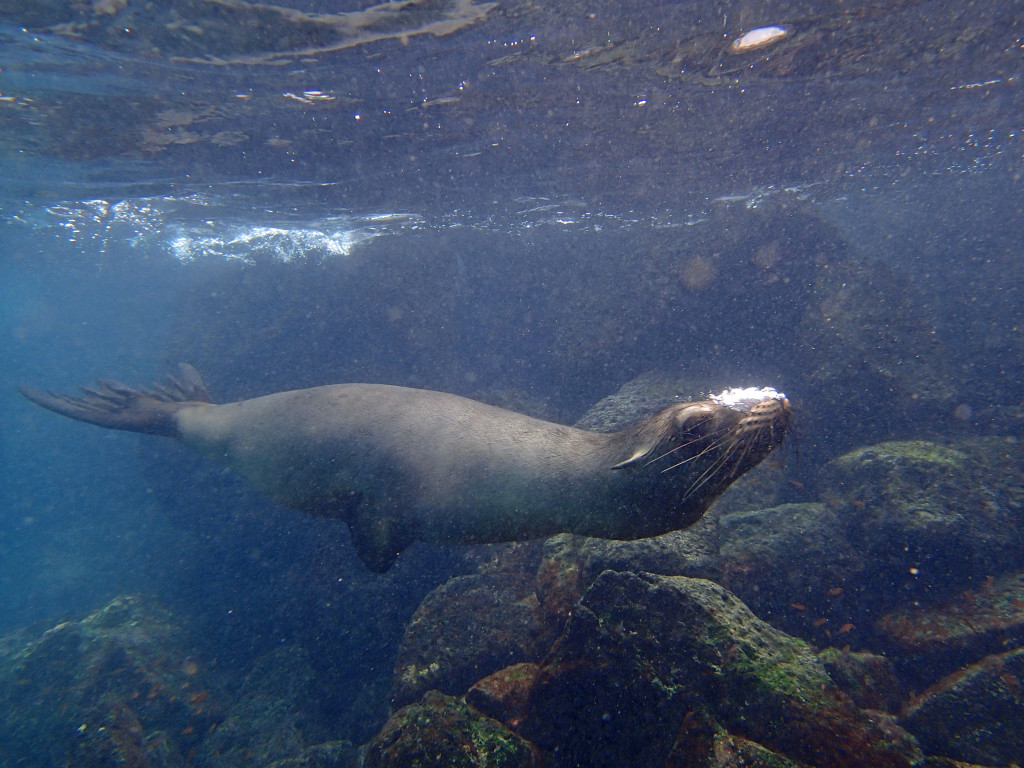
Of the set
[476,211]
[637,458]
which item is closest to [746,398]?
[637,458]

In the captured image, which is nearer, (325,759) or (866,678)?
(866,678)

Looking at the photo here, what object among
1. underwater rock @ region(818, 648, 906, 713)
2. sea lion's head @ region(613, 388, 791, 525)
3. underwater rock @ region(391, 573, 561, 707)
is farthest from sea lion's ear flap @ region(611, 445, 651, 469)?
underwater rock @ region(818, 648, 906, 713)

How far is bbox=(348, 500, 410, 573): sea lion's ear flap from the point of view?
11.5 feet

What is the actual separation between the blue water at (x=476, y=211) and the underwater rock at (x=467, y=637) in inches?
73.3

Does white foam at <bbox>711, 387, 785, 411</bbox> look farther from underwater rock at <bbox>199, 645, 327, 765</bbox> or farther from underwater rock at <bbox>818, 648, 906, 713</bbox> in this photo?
underwater rock at <bbox>199, 645, 327, 765</bbox>

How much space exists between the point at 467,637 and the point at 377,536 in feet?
6.67

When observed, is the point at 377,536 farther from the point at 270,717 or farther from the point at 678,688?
the point at 270,717

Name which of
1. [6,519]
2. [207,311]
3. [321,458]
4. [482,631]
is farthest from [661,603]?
[6,519]

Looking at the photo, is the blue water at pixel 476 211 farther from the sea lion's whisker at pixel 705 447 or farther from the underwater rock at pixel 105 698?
the sea lion's whisker at pixel 705 447

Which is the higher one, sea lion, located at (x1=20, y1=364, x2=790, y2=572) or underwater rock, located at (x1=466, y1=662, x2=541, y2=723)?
sea lion, located at (x1=20, y1=364, x2=790, y2=572)

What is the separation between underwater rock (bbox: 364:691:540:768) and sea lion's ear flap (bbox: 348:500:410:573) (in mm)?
1041

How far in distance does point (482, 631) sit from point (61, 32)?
992 centimetres

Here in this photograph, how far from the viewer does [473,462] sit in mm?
3184

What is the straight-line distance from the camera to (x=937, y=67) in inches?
390
